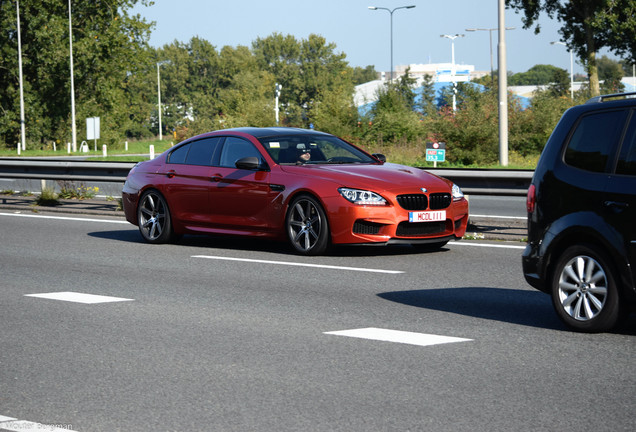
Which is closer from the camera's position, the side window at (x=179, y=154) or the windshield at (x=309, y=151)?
the windshield at (x=309, y=151)

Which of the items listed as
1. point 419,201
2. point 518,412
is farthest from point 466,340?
point 419,201

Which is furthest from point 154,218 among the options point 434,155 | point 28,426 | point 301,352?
point 434,155

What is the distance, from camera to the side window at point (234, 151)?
12.6 meters

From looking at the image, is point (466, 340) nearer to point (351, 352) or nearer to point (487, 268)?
point (351, 352)

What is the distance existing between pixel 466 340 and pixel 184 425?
2.56 m

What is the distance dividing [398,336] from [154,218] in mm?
7268

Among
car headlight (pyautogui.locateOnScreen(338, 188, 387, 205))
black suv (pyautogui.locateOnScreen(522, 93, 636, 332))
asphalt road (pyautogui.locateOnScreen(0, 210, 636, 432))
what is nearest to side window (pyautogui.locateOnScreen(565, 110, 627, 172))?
black suv (pyautogui.locateOnScreen(522, 93, 636, 332))

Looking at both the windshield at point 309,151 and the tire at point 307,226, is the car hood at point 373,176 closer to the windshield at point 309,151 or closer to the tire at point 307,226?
the windshield at point 309,151

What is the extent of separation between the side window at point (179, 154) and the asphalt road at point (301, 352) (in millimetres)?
2650

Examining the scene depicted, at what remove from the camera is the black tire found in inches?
529

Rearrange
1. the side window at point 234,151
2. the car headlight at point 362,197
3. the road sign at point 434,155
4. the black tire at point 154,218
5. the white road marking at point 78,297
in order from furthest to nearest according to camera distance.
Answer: the road sign at point 434,155 → the black tire at point 154,218 → the side window at point 234,151 → the car headlight at point 362,197 → the white road marking at point 78,297

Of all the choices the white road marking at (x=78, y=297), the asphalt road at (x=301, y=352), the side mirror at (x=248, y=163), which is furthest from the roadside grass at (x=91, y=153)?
the white road marking at (x=78, y=297)

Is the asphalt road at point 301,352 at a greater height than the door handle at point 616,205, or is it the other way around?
the door handle at point 616,205

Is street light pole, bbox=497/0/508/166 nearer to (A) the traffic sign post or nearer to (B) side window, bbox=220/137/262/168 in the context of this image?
(A) the traffic sign post
